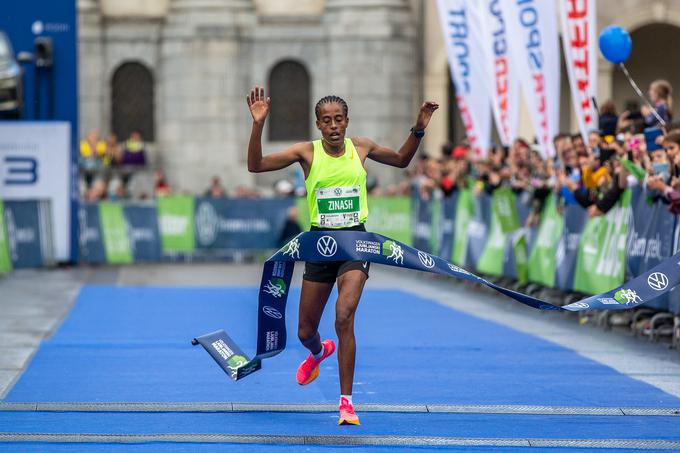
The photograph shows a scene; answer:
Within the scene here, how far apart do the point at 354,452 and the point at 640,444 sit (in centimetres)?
167

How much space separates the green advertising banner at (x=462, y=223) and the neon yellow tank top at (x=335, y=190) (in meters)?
15.1

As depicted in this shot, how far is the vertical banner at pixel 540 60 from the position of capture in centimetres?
2130

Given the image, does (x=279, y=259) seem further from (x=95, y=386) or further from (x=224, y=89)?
(x=224, y=89)

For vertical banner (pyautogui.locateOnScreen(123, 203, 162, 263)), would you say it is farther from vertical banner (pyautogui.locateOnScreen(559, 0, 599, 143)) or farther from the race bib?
the race bib

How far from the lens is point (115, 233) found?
3356 cm

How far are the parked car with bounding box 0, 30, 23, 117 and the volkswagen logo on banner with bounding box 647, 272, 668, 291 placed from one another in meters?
21.8

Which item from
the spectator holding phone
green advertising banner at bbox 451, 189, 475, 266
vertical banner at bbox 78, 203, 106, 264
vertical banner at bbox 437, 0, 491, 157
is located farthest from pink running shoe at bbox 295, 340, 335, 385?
vertical banner at bbox 78, 203, 106, 264

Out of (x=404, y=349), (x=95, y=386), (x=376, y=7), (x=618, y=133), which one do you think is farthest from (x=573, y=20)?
(x=376, y=7)

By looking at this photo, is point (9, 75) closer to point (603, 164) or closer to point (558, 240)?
point (558, 240)

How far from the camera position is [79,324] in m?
17.8

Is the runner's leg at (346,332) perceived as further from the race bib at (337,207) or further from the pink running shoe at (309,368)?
the pink running shoe at (309,368)

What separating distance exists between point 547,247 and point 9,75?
14.6m

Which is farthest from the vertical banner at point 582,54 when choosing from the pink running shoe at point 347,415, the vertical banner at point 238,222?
the vertical banner at point 238,222

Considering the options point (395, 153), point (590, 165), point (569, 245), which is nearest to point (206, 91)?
point (569, 245)
